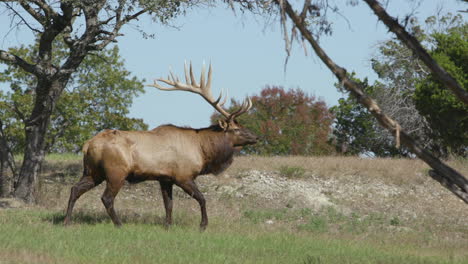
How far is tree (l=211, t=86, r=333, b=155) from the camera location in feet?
143

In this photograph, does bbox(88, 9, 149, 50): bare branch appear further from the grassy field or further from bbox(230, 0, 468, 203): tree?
bbox(230, 0, 468, 203): tree

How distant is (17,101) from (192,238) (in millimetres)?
22018

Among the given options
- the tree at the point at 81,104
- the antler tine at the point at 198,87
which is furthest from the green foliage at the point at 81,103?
the antler tine at the point at 198,87

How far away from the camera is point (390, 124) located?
938cm

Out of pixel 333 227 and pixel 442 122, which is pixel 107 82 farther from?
pixel 333 227

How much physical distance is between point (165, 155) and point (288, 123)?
1233 inches

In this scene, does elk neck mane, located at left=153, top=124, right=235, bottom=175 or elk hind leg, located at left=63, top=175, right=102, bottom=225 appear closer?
elk hind leg, located at left=63, top=175, right=102, bottom=225

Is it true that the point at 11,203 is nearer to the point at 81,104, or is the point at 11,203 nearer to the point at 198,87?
the point at 198,87

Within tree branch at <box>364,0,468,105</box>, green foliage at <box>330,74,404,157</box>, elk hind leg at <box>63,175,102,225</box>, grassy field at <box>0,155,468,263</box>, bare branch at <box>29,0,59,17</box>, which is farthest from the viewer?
green foliage at <box>330,74,404,157</box>

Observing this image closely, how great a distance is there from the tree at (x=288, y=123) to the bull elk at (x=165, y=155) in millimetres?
26386

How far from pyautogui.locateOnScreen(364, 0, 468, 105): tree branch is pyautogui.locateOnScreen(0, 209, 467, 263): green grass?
2.65 m

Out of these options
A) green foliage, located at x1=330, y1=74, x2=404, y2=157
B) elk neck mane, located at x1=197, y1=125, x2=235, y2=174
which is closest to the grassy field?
elk neck mane, located at x1=197, y1=125, x2=235, y2=174

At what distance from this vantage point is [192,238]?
1207 centimetres

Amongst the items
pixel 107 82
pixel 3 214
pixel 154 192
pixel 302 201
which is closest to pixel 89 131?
pixel 107 82
